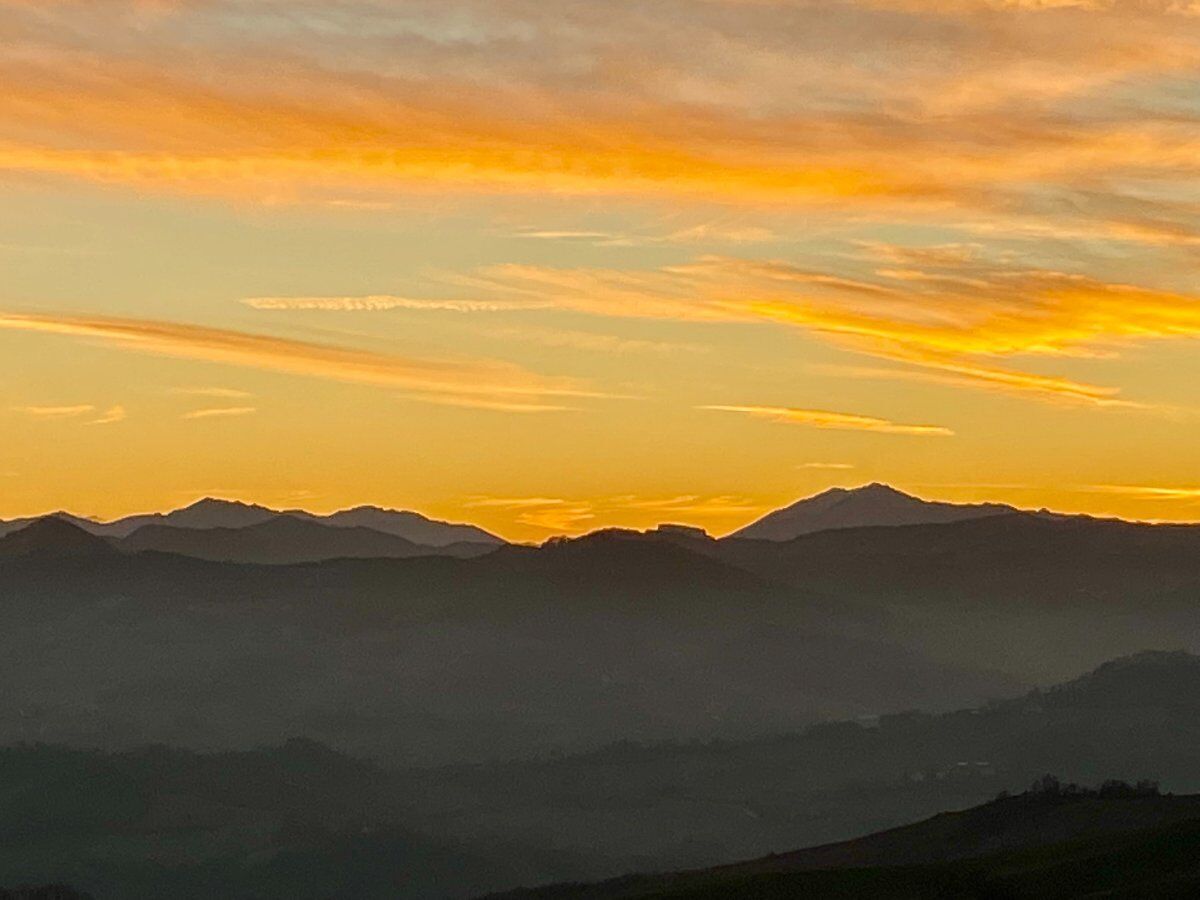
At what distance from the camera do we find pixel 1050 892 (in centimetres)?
17325

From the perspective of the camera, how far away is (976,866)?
189 m

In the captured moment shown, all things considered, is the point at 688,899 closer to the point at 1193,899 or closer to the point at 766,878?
the point at 766,878

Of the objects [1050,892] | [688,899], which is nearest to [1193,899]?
[1050,892]

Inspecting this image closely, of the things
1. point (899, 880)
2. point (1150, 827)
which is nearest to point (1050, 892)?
point (899, 880)

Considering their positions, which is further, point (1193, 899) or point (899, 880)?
point (899, 880)

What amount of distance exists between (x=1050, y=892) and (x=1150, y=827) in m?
24.8

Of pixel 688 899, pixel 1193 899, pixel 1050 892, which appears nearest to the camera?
pixel 1193 899

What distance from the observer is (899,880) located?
580 ft

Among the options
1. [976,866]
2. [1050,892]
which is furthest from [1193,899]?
[976,866]

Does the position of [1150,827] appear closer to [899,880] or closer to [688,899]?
[899,880]

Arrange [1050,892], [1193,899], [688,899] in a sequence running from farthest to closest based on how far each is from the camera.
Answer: [688,899] → [1050,892] → [1193,899]

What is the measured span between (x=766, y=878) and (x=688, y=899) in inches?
292

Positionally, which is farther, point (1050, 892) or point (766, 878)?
point (766, 878)

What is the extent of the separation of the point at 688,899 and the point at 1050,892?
33.3 meters
